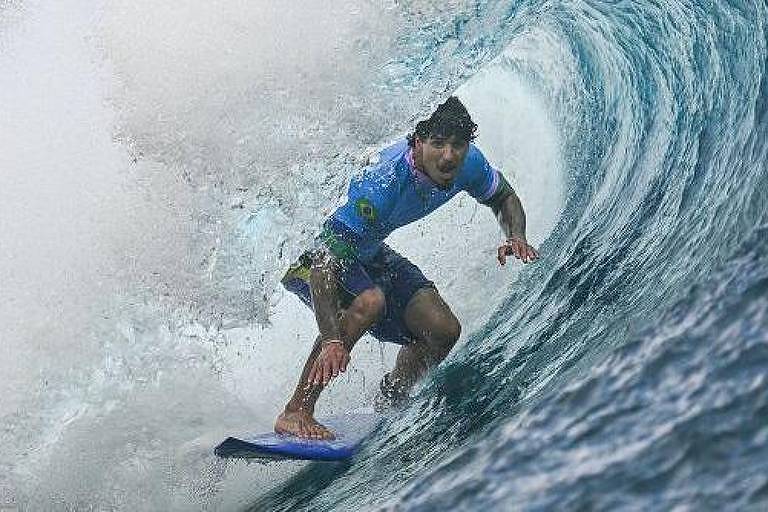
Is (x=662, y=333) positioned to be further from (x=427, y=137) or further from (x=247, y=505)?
(x=247, y=505)

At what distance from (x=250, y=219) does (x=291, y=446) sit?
39.0 inches

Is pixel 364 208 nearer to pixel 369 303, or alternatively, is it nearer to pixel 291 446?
pixel 369 303

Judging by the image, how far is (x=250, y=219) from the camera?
415 centimetres

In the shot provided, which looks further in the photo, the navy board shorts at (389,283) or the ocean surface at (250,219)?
the navy board shorts at (389,283)

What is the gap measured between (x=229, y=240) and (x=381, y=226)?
0.74 meters

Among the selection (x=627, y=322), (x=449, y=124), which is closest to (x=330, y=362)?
(x=449, y=124)

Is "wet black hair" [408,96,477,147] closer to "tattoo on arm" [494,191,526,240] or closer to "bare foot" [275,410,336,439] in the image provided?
"tattoo on arm" [494,191,526,240]

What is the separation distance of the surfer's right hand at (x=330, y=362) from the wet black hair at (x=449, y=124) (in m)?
0.96

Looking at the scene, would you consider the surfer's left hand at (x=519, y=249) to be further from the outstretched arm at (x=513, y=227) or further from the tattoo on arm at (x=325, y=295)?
the tattoo on arm at (x=325, y=295)

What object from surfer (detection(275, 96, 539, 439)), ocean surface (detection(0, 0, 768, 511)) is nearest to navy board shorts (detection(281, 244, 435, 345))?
surfer (detection(275, 96, 539, 439))

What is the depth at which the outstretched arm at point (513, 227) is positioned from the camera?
407 cm

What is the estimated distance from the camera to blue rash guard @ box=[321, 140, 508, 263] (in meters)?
4.04

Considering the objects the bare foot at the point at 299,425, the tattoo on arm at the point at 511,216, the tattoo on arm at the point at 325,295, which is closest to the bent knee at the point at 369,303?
the tattoo on arm at the point at 325,295

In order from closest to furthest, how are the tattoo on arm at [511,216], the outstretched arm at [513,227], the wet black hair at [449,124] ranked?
the wet black hair at [449,124]
the outstretched arm at [513,227]
the tattoo on arm at [511,216]
